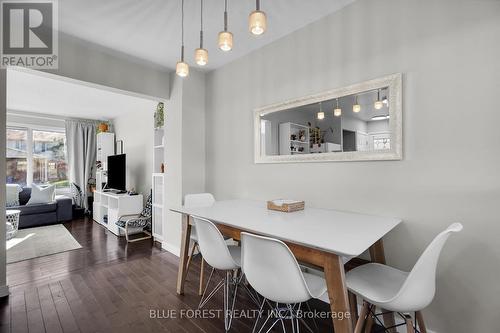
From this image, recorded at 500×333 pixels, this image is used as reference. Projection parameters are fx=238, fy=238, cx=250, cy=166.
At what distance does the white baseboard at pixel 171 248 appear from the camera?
3.25 metres

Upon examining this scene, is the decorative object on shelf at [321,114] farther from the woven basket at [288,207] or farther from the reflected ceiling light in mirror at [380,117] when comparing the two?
the woven basket at [288,207]

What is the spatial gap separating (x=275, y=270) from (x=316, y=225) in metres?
0.49

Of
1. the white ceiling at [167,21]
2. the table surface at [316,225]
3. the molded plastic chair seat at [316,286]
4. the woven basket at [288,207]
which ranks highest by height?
the white ceiling at [167,21]

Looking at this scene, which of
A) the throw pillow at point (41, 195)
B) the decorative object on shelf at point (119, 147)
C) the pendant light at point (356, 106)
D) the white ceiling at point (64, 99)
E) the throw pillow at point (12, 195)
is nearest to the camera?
the pendant light at point (356, 106)

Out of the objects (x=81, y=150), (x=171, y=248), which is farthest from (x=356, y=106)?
(x=81, y=150)

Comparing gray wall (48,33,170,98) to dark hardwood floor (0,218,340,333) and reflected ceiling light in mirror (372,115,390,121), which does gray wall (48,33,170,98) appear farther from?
reflected ceiling light in mirror (372,115,390,121)

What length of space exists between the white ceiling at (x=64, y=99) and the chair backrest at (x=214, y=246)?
2.50 metres

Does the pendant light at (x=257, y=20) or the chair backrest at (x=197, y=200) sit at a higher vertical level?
the pendant light at (x=257, y=20)

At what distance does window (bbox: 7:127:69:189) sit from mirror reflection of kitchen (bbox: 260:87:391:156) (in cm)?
605

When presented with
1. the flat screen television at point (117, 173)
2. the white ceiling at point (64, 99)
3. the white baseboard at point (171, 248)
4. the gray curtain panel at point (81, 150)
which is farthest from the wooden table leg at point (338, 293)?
the gray curtain panel at point (81, 150)

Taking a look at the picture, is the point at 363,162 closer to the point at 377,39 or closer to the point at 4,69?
the point at 377,39

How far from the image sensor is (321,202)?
85.5 inches

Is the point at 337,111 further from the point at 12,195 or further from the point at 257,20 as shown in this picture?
the point at 12,195

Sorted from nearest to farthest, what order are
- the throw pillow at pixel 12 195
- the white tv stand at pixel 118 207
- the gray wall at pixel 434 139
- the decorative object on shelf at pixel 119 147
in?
1. the gray wall at pixel 434 139
2. the white tv stand at pixel 118 207
3. the throw pillow at pixel 12 195
4. the decorative object on shelf at pixel 119 147
